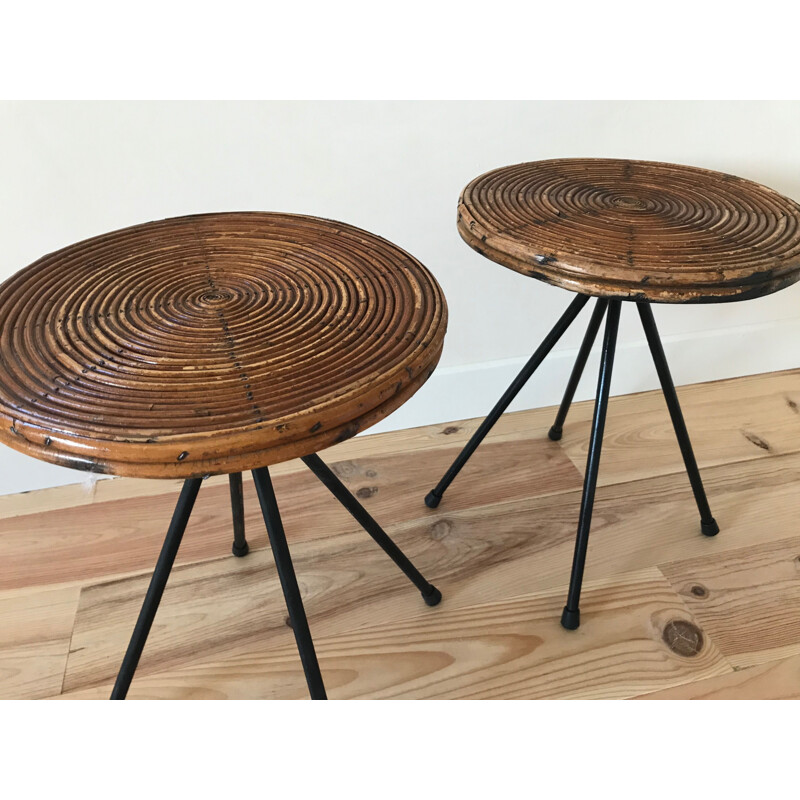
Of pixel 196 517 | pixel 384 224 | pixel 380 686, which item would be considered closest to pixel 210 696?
pixel 380 686

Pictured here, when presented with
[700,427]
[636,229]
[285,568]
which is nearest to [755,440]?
[700,427]

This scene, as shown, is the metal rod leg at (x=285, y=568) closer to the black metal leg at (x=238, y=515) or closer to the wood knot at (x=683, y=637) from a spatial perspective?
the black metal leg at (x=238, y=515)

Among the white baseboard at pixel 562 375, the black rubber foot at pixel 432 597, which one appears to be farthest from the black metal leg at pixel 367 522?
the white baseboard at pixel 562 375

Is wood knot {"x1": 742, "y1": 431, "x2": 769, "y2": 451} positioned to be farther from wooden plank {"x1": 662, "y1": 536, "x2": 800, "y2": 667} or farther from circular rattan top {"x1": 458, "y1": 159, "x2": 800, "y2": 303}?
circular rattan top {"x1": 458, "y1": 159, "x2": 800, "y2": 303}

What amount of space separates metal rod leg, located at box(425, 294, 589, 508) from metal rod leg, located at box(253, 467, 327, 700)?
0.49 meters

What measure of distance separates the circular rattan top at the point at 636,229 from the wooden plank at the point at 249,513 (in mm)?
568

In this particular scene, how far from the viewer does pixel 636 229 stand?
0.90 m

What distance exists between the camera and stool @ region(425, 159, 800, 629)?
81 cm

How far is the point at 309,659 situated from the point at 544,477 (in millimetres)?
727

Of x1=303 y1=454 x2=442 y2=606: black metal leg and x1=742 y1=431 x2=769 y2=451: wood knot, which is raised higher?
x1=303 y1=454 x2=442 y2=606: black metal leg

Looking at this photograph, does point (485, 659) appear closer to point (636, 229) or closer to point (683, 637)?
point (683, 637)

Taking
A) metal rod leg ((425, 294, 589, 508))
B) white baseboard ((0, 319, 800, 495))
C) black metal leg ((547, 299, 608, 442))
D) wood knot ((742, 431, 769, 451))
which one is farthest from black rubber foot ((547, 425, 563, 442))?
wood knot ((742, 431, 769, 451))

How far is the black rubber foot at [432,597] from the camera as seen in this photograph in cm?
113

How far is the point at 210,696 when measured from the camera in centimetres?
102
